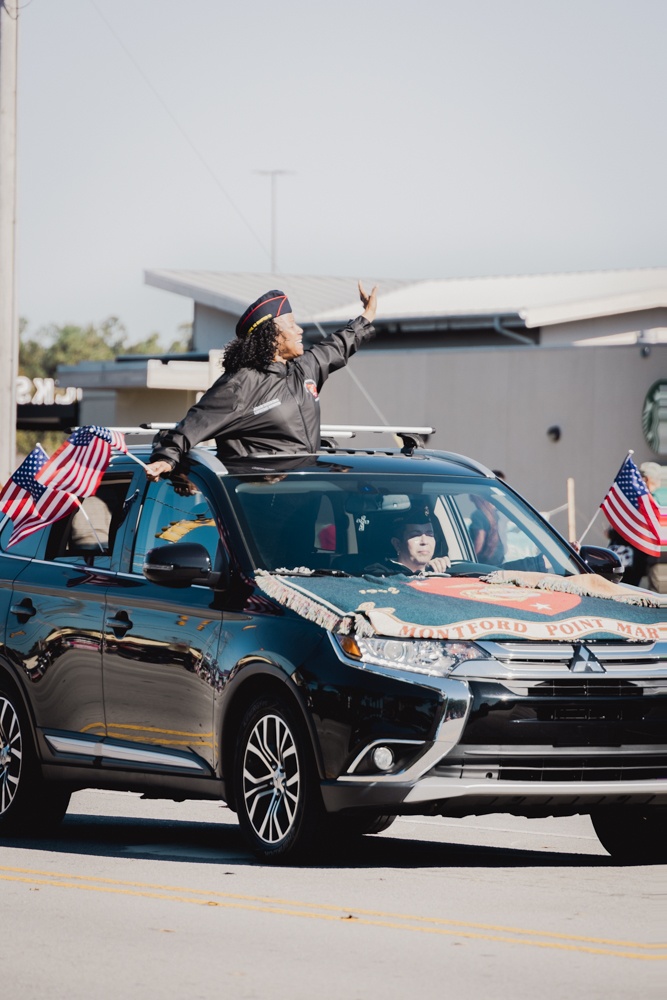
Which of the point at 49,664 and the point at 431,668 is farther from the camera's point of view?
the point at 49,664

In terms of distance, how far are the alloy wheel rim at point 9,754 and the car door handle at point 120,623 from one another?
107 cm

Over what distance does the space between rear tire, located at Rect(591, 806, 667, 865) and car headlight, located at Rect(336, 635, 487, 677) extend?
1.20 meters

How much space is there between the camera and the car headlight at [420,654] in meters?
8.07

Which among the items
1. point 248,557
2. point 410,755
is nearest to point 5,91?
point 248,557

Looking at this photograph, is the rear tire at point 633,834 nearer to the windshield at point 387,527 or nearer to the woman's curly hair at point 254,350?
the windshield at point 387,527

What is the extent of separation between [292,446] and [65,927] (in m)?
3.47

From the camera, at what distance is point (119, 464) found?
1031 centimetres

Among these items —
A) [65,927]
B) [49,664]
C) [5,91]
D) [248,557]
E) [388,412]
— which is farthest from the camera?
[388,412]

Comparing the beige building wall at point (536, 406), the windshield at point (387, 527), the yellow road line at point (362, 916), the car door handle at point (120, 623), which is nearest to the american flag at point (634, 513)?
the windshield at point (387, 527)

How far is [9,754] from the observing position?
34.1 feet

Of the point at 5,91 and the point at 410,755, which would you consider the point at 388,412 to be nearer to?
the point at 5,91

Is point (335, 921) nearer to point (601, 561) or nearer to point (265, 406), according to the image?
point (601, 561)

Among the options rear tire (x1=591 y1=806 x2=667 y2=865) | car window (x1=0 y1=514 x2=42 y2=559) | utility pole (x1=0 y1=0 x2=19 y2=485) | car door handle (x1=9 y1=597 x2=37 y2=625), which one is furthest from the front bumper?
utility pole (x1=0 y1=0 x2=19 y2=485)

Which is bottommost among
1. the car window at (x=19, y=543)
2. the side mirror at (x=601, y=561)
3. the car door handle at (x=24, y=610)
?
the car door handle at (x=24, y=610)
